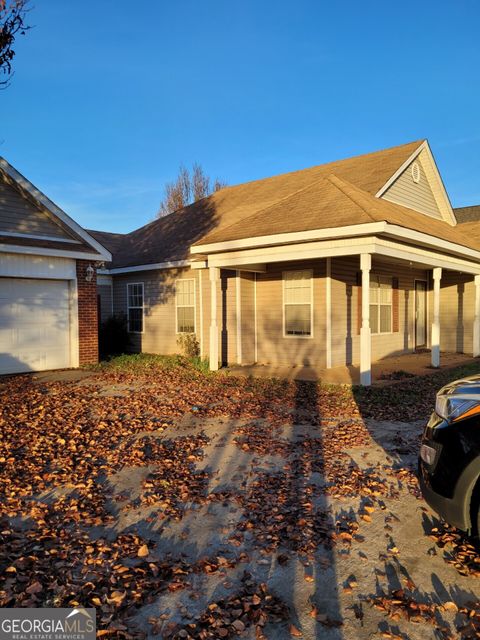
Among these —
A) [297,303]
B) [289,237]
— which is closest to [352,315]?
[297,303]

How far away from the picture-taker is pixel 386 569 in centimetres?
353

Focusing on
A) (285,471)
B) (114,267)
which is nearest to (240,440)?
(285,471)

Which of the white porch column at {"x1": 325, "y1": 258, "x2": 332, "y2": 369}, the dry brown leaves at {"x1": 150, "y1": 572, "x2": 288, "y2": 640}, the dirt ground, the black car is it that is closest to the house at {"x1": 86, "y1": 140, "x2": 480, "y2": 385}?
the white porch column at {"x1": 325, "y1": 258, "x2": 332, "y2": 369}

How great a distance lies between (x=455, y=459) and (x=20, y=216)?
11.8m

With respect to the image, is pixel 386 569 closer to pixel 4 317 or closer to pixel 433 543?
pixel 433 543

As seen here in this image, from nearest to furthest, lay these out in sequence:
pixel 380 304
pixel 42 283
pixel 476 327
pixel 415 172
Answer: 1. pixel 42 283
2. pixel 380 304
3. pixel 415 172
4. pixel 476 327

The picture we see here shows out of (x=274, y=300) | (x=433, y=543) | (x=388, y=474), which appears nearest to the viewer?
(x=433, y=543)

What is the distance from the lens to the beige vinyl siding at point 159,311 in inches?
653

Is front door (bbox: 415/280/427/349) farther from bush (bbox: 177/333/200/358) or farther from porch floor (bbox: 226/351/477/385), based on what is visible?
bush (bbox: 177/333/200/358)

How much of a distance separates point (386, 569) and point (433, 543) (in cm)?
60

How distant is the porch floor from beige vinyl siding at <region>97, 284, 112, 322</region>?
6994 millimetres

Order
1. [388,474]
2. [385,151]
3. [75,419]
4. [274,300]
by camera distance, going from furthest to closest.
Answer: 1. [385,151]
2. [274,300]
3. [75,419]
4. [388,474]

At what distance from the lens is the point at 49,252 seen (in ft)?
41.2

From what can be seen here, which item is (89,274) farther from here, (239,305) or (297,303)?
(297,303)
